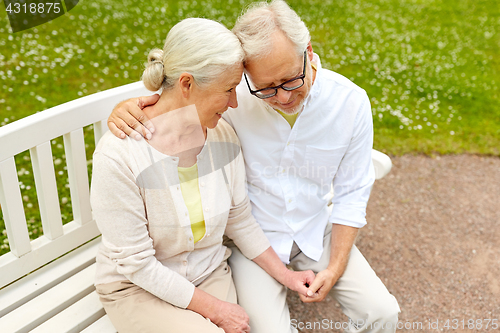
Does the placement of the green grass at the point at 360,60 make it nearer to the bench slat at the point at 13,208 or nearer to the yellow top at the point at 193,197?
the bench slat at the point at 13,208

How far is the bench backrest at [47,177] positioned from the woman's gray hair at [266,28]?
83cm

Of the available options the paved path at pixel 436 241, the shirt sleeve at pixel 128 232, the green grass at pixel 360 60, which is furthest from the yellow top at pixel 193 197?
the green grass at pixel 360 60

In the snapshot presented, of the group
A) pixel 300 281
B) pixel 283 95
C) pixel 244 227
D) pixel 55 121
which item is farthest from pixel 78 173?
pixel 300 281

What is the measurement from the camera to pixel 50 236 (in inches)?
89.5

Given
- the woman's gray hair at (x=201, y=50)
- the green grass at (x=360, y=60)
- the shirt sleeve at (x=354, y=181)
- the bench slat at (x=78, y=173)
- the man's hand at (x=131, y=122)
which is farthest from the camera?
the green grass at (x=360, y=60)

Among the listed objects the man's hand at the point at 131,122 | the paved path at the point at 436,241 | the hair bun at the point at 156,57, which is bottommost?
the paved path at the point at 436,241

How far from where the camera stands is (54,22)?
20.5 ft

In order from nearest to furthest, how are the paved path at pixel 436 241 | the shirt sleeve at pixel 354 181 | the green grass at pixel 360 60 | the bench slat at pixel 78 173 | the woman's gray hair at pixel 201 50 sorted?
the woman's gray hair at pixel 201 50 → the bench slat at pixel 78 173 → the shirt sleeve at pixel 354 181 → the paved path at pixel 436 241 → the green grass at pixel 360 60

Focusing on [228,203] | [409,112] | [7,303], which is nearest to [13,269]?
[7,303]

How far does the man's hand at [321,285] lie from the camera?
2254 mm

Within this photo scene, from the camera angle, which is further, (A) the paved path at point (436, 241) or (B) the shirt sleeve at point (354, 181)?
(A) the paved path at point (436, 241)

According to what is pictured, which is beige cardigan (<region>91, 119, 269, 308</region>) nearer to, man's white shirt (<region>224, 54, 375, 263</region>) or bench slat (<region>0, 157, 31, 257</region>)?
man's white shirt (<region>224, 54, 375, 263</region>)

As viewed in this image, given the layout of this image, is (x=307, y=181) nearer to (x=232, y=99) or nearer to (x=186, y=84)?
(x=232, y=99)

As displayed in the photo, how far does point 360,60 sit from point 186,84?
15.9ft
